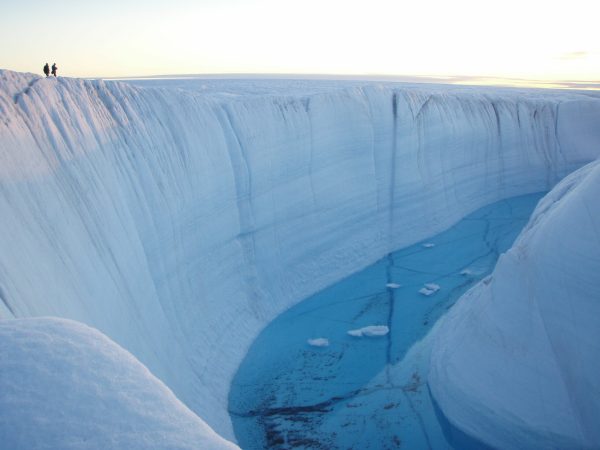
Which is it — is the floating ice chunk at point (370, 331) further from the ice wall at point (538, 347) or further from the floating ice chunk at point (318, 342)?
the ice wall at point (538, 347)

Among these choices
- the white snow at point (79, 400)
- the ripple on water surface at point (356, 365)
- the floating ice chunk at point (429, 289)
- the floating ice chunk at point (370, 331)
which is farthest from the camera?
the floating ice chunk at point (429, 289)

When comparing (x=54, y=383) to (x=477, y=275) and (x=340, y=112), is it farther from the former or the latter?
(x=340, y=112)

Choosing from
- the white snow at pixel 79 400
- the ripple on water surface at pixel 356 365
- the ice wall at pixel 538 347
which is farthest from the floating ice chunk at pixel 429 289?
the white snow at pixel 79 400

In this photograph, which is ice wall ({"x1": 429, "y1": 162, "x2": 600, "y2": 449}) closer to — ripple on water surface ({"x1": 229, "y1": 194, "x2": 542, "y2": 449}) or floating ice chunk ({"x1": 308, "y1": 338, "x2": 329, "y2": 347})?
ripple on water surface ({"x1": 229, "y1": 194, "x2": 542, "y2": 449})

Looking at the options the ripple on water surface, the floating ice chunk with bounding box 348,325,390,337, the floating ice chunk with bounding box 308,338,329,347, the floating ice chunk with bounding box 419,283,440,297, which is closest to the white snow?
the ripple on water surface

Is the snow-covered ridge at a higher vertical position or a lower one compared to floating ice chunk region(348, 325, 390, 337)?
higher

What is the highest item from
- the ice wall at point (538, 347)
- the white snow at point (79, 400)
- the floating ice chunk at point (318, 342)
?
the white snow at point (79, 400)

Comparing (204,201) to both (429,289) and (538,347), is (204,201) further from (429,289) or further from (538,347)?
(538,347)
